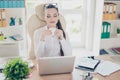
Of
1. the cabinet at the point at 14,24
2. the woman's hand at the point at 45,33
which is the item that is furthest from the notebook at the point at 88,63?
the cabinet at the point at 14,24

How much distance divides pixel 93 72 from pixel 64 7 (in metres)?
2.23

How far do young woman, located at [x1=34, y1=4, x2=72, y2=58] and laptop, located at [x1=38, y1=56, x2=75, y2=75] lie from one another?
1.54 ft

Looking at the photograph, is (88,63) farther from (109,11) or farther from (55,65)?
(109,11)

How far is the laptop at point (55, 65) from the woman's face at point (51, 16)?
0.63 m

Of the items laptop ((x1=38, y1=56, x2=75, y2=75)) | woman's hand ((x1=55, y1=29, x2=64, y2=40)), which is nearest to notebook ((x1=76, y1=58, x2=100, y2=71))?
laptop ((x1=38, y1=56, x2=75, y2=75))

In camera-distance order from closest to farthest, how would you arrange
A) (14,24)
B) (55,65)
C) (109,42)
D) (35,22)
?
(55,65) → (35,22) → (14,24) → (109,42)

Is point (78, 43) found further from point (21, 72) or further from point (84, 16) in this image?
point (21, 72)

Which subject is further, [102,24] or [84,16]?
[84,16]

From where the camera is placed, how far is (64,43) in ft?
7.73

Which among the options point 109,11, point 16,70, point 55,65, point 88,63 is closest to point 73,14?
point 109,11

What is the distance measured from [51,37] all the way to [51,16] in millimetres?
232

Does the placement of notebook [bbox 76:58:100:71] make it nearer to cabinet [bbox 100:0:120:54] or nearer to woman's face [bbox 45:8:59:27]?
woman's face [bbox 45:8:59:27]

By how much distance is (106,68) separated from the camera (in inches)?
80.2

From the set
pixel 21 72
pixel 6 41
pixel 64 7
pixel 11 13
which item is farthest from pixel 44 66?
pixel 64 7
